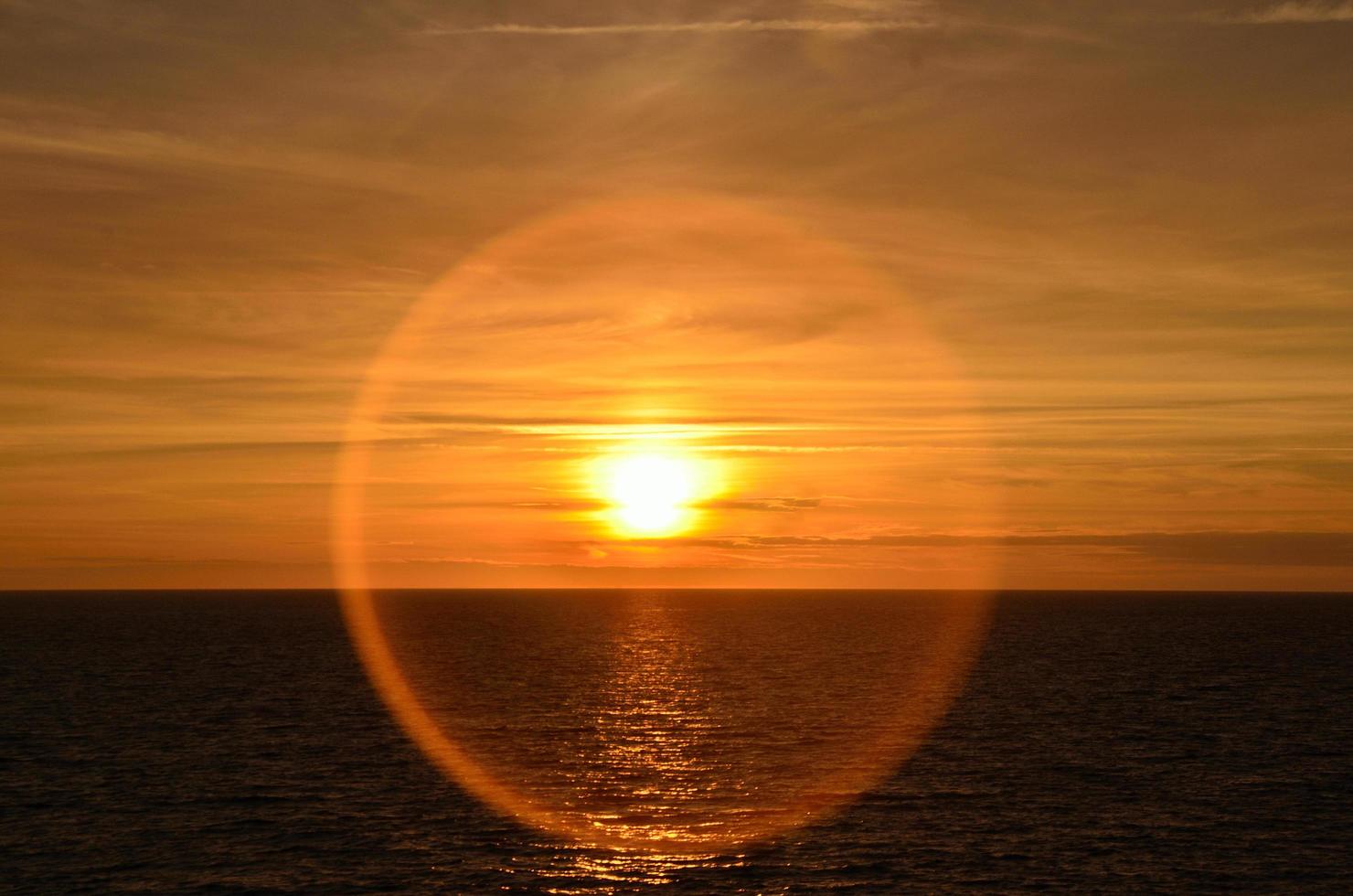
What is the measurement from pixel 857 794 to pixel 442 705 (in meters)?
53.5

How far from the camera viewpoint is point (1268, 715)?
107875 millimetres

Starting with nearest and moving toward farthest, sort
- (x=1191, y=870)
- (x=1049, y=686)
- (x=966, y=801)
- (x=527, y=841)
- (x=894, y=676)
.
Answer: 1. (x=1191, y=870)
2. (x=527, y=841)
3. (x=966, y=801)
4. (x=1049, y=686)
5. (x=894, y=676)

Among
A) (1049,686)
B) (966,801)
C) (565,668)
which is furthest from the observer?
(565,668)

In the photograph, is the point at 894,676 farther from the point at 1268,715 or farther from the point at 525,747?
the point at 525,747

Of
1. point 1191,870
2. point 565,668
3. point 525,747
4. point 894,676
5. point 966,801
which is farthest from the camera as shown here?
point 565,668

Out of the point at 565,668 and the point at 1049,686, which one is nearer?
the point at 1049,686

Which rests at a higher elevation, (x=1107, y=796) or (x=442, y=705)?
(x=442, y=705)

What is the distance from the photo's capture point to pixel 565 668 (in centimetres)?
16062

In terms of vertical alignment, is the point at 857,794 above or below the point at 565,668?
below

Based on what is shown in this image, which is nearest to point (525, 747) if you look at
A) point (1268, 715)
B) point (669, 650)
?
point (1268, 715)

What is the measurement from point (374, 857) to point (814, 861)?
20.9m

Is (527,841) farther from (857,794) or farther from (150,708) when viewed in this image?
(150,708)

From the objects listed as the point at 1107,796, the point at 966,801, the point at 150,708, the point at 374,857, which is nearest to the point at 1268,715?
the point at 1107,796

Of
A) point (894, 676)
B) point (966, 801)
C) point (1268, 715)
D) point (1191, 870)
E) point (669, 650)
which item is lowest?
point (1191, 870)
